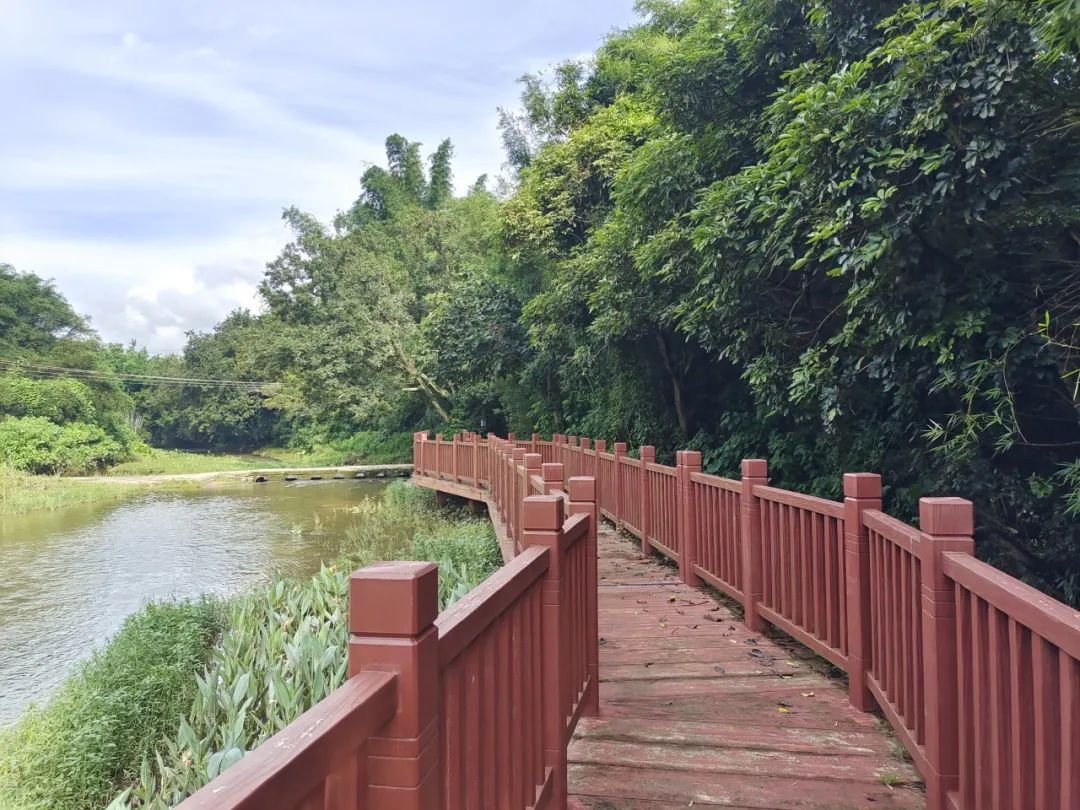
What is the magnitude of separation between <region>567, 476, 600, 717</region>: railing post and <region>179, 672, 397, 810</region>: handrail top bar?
5.85 feet

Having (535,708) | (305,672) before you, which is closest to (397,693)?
(535,708)

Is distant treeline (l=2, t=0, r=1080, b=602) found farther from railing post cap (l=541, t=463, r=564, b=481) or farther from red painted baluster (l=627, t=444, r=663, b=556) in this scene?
railing post cap (l=541, t=463, r=564, b=481)

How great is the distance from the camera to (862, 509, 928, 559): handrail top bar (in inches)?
79.9

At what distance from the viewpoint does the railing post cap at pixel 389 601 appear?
3.13ft

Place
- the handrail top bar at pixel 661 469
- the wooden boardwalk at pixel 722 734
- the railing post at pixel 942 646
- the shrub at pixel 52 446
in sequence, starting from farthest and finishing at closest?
the shrub at pixel 52 446, the handrail top bar at pixel 661 469, the wooden boardwalk at pixel 722 734, the railing post at pixel 942 646

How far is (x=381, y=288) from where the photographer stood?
72.7ft

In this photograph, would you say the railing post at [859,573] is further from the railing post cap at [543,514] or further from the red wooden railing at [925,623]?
the railing post cap at [543,514]

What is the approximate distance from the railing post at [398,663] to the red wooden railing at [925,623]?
1.13 metres

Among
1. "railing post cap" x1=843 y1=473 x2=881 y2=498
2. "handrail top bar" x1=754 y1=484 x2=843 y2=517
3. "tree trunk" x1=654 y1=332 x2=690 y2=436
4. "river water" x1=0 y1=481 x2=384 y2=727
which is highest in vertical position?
"tree trunk" x1=654 y1=332 x2=690 y2=436

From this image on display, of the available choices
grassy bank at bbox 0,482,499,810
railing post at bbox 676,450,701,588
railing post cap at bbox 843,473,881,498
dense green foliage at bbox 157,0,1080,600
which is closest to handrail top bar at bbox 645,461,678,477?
railing post at bbox 676,450,701,588

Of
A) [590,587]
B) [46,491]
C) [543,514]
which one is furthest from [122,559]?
[543,514]

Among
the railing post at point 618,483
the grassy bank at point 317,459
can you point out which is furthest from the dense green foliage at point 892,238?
the grassy bank at point 317,459

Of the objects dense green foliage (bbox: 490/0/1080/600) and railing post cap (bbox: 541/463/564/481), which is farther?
→ railing post cap (bbox: 541/463/564/481)

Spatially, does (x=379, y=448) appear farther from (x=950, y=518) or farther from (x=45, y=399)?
(x=950, y=518)
